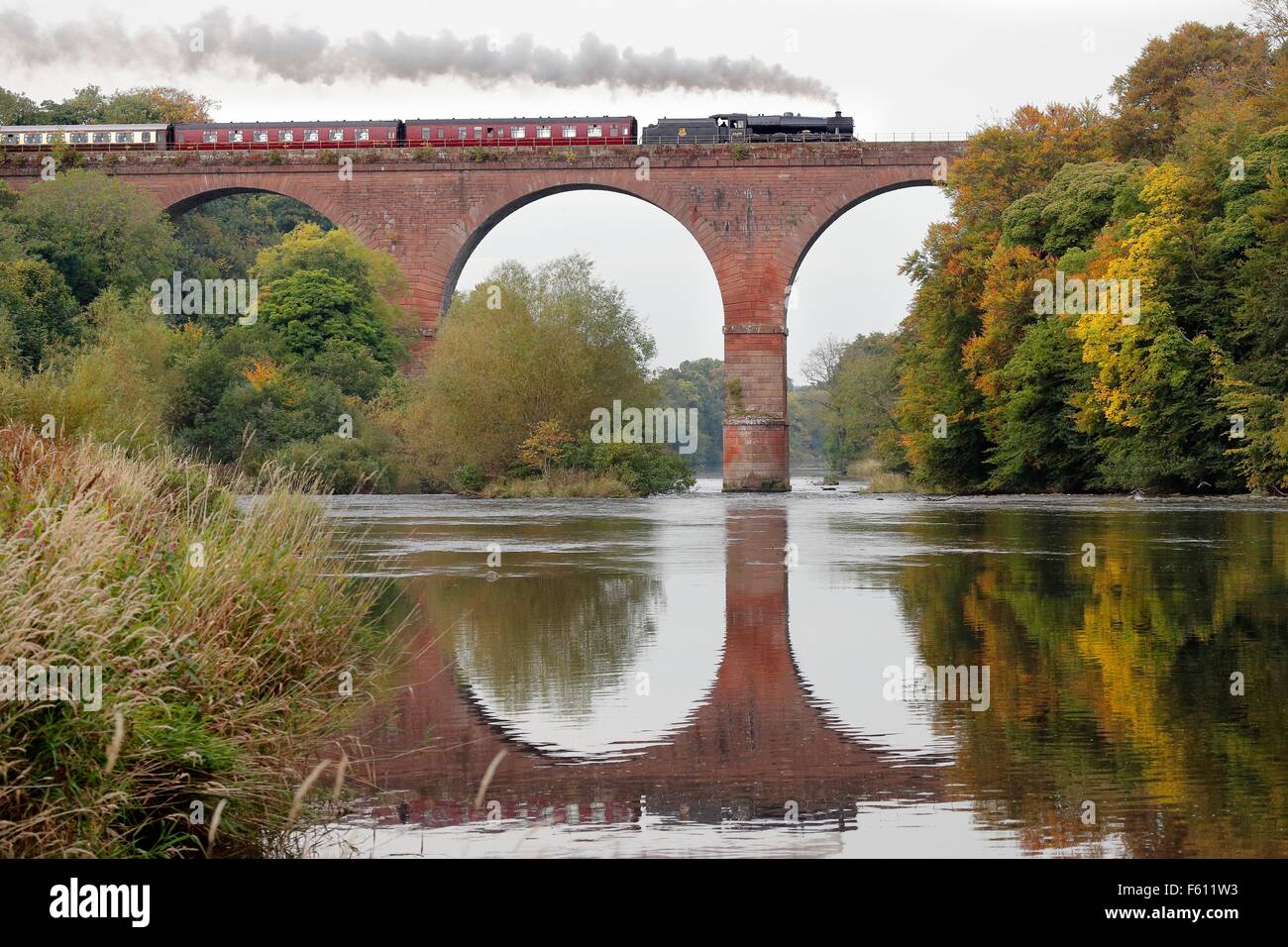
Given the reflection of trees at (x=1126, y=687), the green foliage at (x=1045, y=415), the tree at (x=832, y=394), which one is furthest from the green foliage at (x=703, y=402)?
the reflection of trees at (x=1126, y=687)

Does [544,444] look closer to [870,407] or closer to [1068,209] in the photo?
[1068,209]

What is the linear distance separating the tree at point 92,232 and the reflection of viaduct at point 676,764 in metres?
44.6

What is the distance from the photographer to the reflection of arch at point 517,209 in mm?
52844

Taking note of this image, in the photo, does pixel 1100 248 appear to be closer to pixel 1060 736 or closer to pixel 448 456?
pixel 448 456

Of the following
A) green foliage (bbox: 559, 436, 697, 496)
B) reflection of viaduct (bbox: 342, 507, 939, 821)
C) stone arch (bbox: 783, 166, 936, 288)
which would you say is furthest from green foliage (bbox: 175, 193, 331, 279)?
reflection of viaduct (bbox: 342, 507, 939, 821)

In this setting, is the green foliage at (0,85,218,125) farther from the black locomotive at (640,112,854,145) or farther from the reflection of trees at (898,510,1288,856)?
the reflection of trees at (898,510,1288,856)

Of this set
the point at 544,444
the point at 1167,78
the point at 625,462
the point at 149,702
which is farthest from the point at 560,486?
the point at 149,702

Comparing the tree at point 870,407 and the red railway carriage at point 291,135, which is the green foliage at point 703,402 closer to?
the tree at point 870,407

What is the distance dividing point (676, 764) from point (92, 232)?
48.2 metres

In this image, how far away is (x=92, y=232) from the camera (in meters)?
51.5

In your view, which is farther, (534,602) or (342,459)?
(342,459)

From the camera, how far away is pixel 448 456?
47469 millimetres
